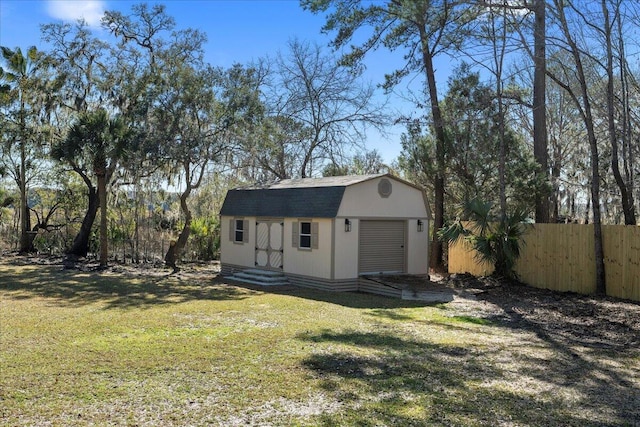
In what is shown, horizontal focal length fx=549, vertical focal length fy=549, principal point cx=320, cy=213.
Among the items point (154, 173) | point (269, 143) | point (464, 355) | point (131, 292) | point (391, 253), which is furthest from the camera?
point (154, 173)

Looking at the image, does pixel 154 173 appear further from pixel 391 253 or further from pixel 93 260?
pixel 391 253

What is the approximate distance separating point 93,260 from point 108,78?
6.82 meters

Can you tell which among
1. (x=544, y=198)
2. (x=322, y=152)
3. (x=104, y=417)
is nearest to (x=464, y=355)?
(x=104, y=417)

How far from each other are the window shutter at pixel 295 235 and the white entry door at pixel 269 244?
54 cm

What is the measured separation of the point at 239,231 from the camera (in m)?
17.7

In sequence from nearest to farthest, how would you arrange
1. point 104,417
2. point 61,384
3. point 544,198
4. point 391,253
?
point 104,417 < point 61,384 < point 391,253 < point 544,198

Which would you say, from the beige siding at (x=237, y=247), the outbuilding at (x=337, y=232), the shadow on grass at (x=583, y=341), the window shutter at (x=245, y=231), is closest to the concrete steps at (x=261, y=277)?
the outbuilding at (x=337, y=232)

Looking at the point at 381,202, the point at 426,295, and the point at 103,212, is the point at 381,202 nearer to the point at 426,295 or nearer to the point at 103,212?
the point at 426,295

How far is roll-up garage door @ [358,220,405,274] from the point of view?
14812 mm

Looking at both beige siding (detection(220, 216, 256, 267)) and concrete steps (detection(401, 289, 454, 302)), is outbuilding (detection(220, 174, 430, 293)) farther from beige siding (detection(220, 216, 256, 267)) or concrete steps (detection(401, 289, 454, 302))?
concrete steps (detection(401, 289, 454, 302))

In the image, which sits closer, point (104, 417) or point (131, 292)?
point (104, 417)

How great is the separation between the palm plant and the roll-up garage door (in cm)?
128

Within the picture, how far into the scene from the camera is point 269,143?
62.2 ft

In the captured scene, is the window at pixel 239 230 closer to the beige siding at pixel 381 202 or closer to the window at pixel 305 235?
the window at pixel 305 235
